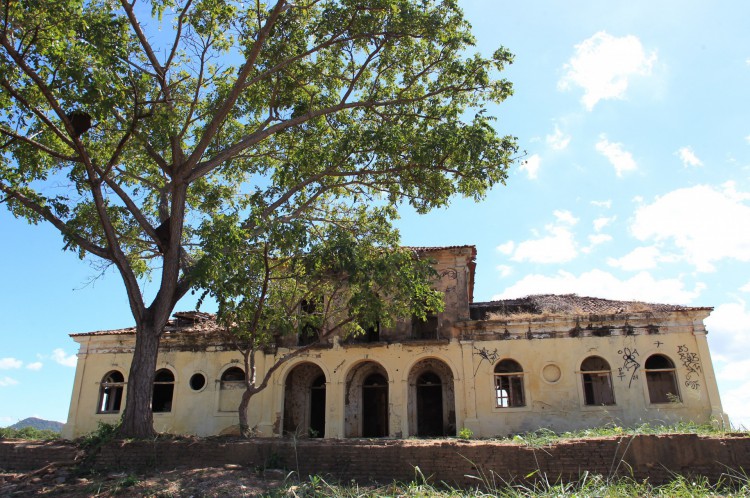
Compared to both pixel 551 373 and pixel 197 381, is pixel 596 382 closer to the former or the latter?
pixel 551 373

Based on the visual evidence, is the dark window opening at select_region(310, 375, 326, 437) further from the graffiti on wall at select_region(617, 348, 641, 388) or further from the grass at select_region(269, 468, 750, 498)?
the grass at select_region(269, 468, 750, 498)

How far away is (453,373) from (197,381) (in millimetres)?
9045

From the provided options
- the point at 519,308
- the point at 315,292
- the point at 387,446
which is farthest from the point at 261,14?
the point at 519,308

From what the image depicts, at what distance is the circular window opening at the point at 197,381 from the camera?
814 inches

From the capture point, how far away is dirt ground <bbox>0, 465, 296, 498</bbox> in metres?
8.20

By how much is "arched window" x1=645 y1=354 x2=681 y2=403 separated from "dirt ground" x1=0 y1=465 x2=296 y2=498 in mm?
13498

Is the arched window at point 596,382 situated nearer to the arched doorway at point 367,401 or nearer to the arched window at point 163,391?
the arched doorway at point 367,401

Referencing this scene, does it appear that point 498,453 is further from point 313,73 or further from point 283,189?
point 313,73

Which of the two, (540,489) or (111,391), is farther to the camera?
(111,391)

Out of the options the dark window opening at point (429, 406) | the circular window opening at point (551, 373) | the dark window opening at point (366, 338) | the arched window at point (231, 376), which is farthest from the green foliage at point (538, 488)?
the arched window at point (231, 376)

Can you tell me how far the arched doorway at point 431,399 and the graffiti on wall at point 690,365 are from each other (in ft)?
23.1

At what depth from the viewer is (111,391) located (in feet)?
70.2

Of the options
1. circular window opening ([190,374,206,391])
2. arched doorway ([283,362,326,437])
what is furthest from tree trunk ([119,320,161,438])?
arched doorway ([283,362,326,437])

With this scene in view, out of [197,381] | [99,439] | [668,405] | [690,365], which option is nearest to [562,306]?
[690,365]
